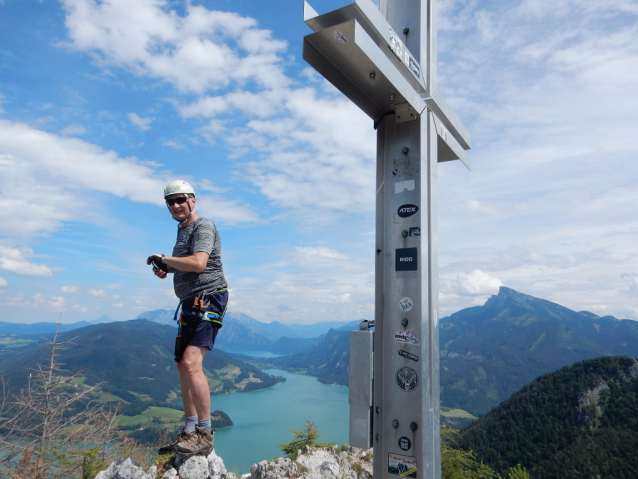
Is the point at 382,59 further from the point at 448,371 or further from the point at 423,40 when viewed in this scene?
the point at 448,371

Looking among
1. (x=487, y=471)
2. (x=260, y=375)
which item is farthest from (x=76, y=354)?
(x=487, y=471)

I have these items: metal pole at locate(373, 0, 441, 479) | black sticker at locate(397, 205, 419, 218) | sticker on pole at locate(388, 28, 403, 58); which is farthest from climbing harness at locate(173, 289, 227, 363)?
sticker on pole at locate(388, 28, 403, 58)

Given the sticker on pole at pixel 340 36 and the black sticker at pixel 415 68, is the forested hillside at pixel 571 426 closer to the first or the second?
the black sticker at pixel 415 68

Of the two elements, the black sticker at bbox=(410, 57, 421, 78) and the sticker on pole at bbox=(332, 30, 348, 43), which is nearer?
the sticker on pole at bbox=(332, 30, 348, 43)

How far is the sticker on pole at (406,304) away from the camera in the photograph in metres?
2.78

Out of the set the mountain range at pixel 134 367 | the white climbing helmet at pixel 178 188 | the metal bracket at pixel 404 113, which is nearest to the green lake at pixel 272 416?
the mountain range at pixel 134 367

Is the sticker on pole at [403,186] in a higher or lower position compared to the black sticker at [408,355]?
higher

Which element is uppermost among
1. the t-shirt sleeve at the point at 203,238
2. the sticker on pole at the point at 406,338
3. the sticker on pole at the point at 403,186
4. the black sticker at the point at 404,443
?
the sticker on pole at the point at 403,186

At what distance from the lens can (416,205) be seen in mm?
2900

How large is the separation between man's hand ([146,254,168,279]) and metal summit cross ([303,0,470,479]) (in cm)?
154

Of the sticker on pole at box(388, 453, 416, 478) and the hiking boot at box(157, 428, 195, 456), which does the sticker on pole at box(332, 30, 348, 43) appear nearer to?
the sticker on pole at box(388, 453, 416, 478)

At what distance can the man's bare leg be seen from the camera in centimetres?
298

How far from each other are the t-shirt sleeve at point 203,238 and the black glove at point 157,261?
24 centimetres

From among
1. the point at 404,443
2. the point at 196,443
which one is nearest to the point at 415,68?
the point at 404,443
